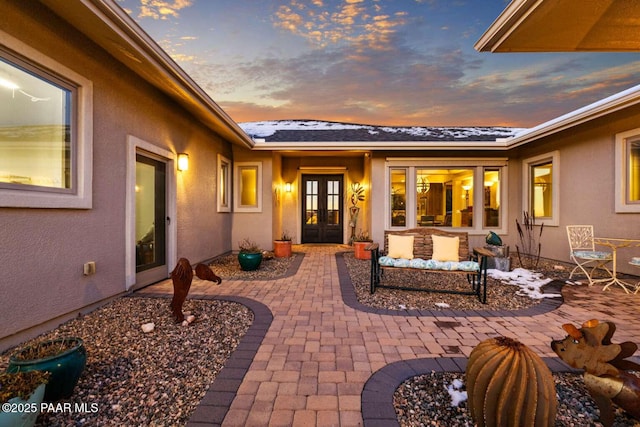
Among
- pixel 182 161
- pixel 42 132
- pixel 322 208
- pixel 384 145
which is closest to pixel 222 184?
pixel 182 161

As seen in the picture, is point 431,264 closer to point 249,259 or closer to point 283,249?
point 249,259

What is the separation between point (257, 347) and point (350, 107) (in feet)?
40.3

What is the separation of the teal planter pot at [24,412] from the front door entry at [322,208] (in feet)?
28.0

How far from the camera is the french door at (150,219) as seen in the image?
4.47 m

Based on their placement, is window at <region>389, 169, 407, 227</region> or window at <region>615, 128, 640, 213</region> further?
window at <region>389, 169, 407, 227</region>

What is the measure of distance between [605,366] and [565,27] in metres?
2.89

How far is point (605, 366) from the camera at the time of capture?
1.57 meters

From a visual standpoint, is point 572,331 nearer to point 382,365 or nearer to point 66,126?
point 382,365

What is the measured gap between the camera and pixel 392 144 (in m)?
7.54

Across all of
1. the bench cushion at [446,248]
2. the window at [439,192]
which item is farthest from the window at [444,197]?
the bench cushion at [446,248]

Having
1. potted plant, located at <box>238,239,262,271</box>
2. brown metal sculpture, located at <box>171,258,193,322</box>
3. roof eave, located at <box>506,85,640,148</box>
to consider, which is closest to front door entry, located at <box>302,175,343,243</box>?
potted plant, located at <box>238,239,262,271</box>

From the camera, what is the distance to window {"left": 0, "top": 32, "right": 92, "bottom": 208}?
102 inches

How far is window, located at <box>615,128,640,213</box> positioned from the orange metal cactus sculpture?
5.94m

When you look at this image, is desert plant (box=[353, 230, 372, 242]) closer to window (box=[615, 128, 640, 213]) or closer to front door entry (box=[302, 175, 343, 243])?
front door entry (box=[302, 175, 343, 243])
